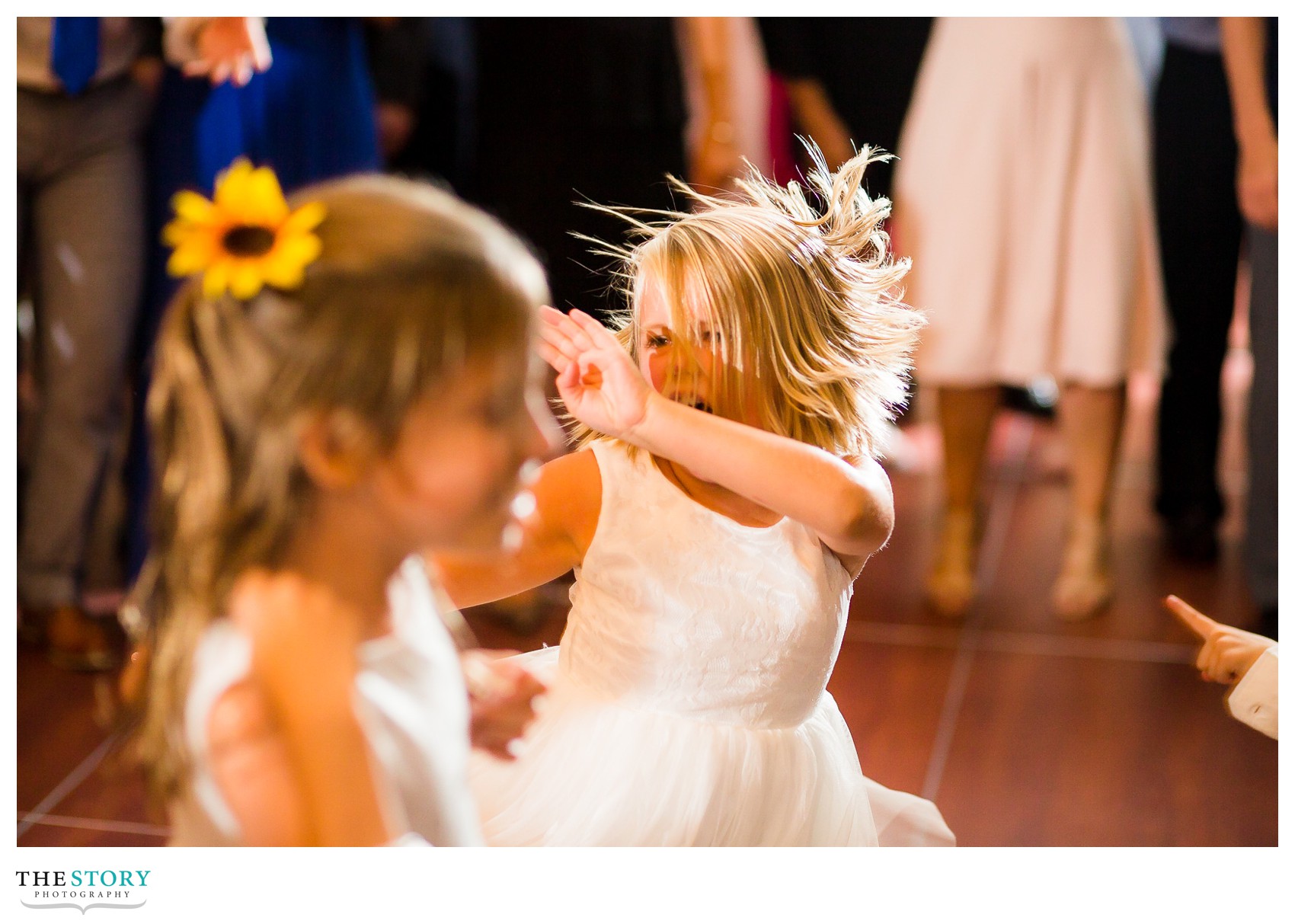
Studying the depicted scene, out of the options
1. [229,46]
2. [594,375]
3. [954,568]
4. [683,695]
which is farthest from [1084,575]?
[229,46]

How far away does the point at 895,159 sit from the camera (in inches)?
32.4

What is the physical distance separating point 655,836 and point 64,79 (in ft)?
2.53

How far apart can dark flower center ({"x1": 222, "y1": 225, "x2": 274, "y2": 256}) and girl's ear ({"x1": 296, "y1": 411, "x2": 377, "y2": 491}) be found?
7 cm

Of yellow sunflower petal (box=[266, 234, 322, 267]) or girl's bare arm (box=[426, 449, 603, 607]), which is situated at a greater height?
yellow sunflower petal (box=[266, 234, 322, 267])

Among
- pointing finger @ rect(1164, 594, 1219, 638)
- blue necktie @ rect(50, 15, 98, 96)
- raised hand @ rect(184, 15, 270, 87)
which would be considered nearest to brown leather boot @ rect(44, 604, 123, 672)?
blue necktie @ rect(50, 15, 98, 96)

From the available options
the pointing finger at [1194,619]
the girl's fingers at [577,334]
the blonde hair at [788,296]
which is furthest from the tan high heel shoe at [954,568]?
the girl's fingers at [577,334]

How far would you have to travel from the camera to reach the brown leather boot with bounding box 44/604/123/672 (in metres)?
1.44

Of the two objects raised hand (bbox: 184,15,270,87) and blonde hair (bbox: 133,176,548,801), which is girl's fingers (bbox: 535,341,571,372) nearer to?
blonde hair (bbox: 133,176,548,801)

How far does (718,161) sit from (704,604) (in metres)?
0.27

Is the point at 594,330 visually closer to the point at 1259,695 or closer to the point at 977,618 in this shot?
the point at 1259,695

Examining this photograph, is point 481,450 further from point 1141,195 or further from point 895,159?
point 1141,195

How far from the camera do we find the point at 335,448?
0.56m

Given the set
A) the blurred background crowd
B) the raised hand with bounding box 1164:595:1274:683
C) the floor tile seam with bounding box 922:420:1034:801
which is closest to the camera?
the raised hand with bounding box 1164:595:1274:683
